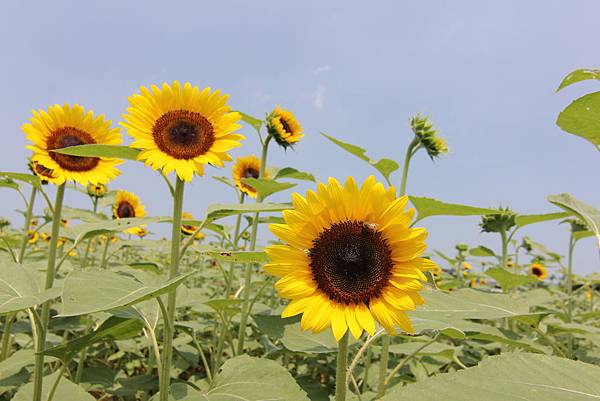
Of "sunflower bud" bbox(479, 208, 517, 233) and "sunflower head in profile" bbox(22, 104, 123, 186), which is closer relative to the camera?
"sunflower head in profile" bbox(22, 104, 123, 186)

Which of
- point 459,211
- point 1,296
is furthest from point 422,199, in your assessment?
point 1,296

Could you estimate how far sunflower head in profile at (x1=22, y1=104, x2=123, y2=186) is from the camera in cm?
228

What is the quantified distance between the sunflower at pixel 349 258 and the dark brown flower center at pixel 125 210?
3.60 m

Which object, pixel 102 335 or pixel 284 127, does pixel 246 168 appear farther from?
pixel 102 335

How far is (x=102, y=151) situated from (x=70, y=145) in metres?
0.98

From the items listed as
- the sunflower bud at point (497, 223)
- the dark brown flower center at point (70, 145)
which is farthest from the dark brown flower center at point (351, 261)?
the sunflower bud at point (497, 223)

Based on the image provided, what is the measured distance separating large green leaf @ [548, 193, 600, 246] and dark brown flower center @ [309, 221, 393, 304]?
705 millimetres

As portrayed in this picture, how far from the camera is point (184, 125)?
6.51 ft

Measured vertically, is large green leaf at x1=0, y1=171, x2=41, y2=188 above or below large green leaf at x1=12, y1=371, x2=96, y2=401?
above

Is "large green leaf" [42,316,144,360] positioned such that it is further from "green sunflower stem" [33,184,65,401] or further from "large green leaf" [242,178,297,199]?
"large green leaf" [242,178,297,199]

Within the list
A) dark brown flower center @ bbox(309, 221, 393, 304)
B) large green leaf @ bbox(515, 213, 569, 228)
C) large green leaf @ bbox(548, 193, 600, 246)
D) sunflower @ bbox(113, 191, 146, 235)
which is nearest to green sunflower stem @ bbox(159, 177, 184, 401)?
dark brown flower center @ bbox(309, 221, 393, 304)

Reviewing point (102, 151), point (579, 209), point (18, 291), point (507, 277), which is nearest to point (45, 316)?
point (18, 291)

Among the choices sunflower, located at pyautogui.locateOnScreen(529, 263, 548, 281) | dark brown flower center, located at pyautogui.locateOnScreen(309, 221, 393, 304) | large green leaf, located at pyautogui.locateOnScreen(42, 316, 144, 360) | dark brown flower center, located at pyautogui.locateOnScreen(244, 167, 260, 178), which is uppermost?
dark brown flower center, located at pyautogui.locateOnScreen(244, 167, 260, 178)

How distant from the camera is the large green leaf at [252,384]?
1.45 metres
